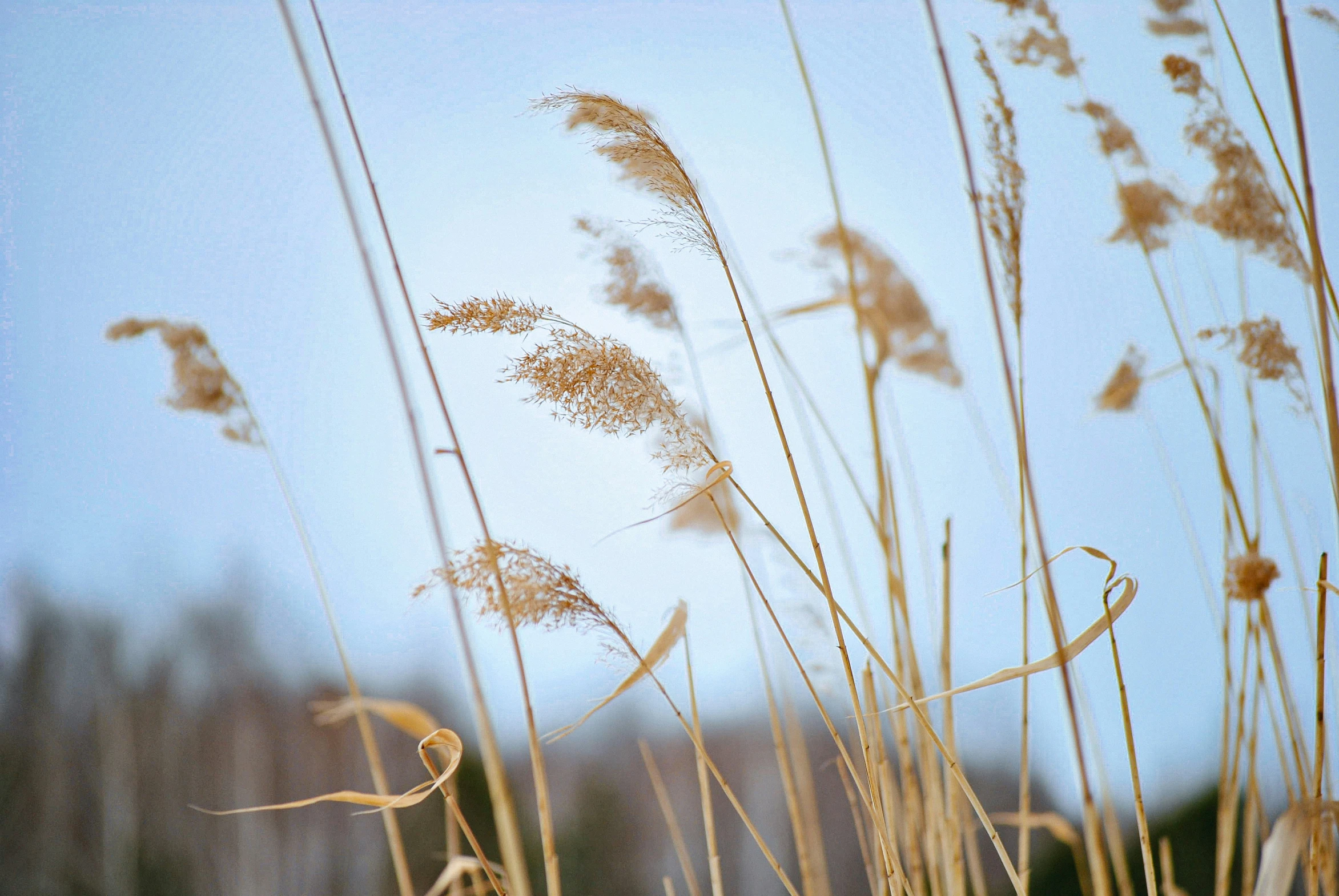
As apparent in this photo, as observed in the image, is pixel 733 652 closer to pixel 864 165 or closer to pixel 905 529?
pixel 905 529

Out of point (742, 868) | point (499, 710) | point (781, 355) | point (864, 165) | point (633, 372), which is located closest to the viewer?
point (633, 372)

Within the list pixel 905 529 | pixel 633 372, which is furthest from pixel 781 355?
pixel 905 529

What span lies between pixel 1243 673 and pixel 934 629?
24cm

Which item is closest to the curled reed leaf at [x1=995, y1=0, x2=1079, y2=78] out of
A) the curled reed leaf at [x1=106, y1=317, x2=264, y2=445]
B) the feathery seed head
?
the feathery seed head

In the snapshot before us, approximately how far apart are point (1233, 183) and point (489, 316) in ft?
1.95

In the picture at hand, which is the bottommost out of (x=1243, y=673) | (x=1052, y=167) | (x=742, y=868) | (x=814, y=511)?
(x=742, y=868)

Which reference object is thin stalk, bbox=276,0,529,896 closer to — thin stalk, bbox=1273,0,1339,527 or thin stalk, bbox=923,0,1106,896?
thin stalk, bbox=923,0,1106,896

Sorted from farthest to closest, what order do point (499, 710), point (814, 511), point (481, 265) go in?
1. point (499, 710)
2. point (481, 265)
3. point (814, 511)

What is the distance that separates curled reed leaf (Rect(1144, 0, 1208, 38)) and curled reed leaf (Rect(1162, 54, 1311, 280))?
0.18m

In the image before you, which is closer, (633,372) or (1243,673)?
(633,372)

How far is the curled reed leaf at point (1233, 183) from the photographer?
0.56m

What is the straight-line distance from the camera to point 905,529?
123cm

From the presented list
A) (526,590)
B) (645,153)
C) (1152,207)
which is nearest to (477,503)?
(526,590)

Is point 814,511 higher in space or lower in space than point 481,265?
lower
